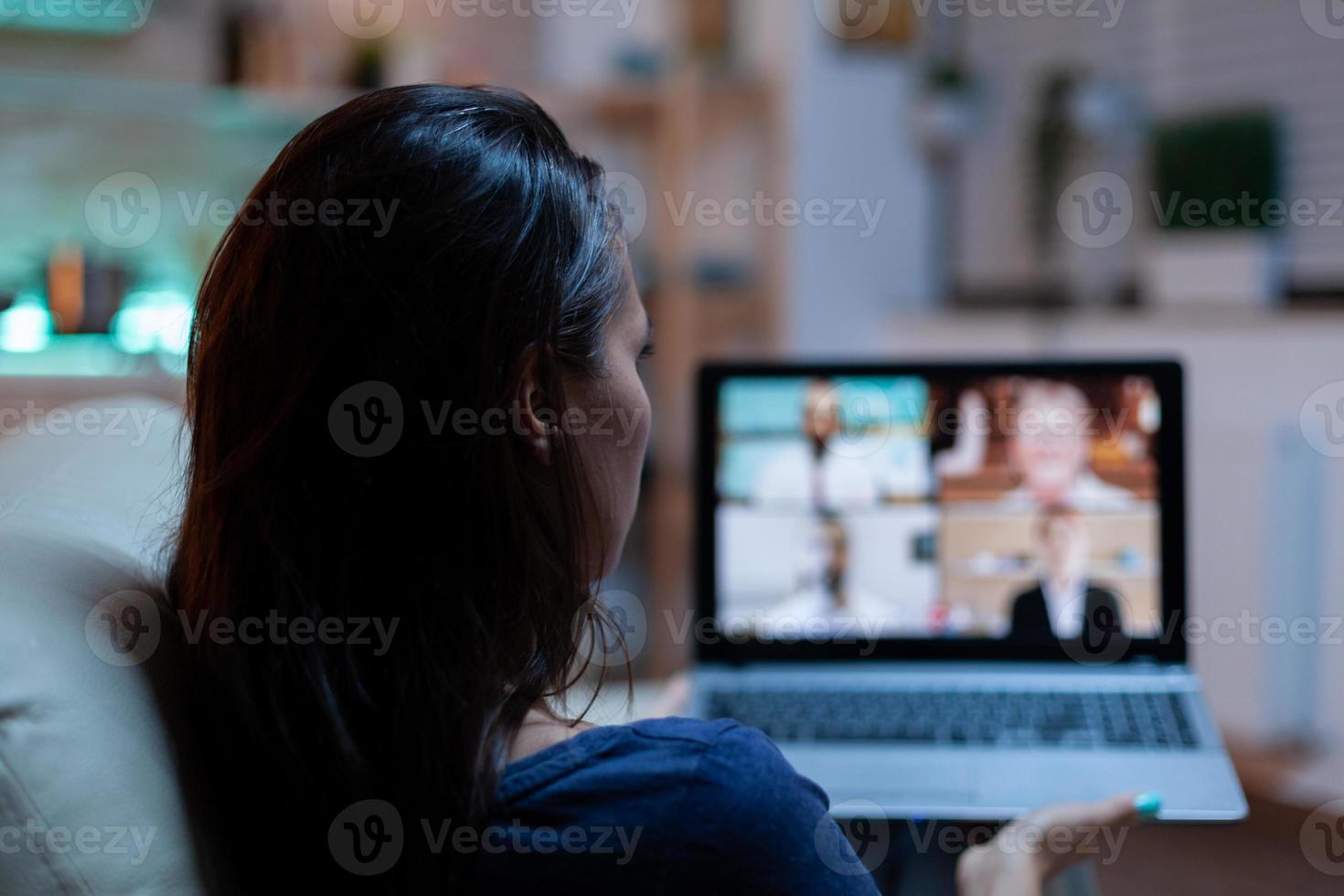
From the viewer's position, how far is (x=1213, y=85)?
2.87 metres

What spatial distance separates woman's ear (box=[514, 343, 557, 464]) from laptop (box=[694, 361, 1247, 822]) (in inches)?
18.9

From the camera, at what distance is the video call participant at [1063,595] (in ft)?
3.75

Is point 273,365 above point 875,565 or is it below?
above

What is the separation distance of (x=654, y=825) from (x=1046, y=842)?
0.34 meters

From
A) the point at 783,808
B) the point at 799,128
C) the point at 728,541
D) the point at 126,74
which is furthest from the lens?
the point at 799,128

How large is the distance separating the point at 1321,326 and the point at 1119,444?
1615mm

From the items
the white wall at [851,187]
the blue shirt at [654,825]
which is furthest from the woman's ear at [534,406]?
the white wall at [851,187]

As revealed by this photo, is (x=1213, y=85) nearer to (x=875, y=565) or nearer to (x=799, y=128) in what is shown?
(x=799, y=128)

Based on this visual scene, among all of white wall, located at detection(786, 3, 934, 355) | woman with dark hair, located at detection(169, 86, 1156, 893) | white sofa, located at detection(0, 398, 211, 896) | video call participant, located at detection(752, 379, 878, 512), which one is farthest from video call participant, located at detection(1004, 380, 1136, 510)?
white wall, located at detection(786, 3, 934, 355)

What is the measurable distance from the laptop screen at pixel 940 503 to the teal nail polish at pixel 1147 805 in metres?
0.31

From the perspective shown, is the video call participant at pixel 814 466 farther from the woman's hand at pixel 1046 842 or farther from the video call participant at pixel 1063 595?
the woman's hand at pixel 1046 842

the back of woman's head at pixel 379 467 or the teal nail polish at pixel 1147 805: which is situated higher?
the back of woman's head at pixel 379 467

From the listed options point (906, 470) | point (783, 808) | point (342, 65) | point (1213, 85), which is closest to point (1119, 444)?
point (906, 470)

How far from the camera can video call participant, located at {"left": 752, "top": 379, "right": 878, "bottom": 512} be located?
3.97 ft
